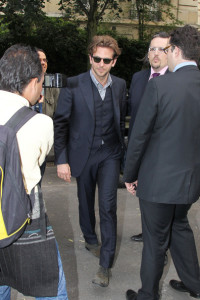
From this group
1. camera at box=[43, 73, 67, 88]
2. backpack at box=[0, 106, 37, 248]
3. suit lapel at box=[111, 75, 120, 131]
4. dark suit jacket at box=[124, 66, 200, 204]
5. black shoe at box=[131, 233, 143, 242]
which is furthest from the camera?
black shoe at box=[131, 233, 143, 242]

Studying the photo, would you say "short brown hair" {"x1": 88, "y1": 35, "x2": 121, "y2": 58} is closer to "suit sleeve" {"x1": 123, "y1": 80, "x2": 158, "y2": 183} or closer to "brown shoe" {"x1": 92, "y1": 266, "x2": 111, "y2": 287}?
"suit sleeve" {"x1": 123, "y1": 80, "x2": 158, "y2": 183}

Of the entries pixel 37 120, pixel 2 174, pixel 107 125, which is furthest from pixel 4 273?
pixel 107 125

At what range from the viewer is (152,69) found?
3.62 metres

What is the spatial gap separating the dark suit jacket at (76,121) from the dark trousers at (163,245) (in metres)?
0.99

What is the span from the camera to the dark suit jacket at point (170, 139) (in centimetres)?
237

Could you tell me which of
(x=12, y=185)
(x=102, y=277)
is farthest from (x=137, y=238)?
(x=12, y=185)

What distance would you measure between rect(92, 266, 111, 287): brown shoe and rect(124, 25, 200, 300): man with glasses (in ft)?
1.66

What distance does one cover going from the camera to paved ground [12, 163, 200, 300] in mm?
3115

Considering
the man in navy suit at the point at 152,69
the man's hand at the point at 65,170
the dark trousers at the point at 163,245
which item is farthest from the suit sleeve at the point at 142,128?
the man in navy suit at the point at 152,69

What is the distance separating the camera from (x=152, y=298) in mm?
2730

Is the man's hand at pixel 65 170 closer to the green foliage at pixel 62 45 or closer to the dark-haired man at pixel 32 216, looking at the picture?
the dark-haired man at pixel 32 216

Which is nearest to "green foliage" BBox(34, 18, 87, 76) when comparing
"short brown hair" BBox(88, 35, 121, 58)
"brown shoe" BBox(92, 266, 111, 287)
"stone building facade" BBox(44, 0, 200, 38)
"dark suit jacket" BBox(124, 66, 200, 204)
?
"stone building facade" BBox(44, 0, 200, 38)

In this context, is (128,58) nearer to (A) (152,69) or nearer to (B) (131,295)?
(A) (152,69)

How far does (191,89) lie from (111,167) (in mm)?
1289
